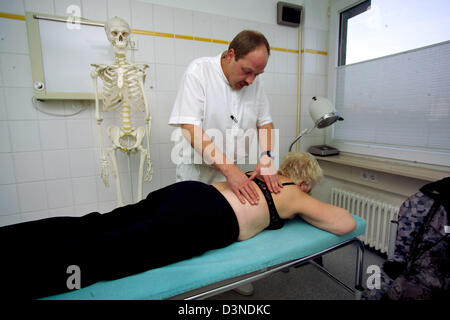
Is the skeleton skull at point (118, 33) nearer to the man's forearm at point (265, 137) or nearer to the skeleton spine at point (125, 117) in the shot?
the skeleton spine at point (125, 117)

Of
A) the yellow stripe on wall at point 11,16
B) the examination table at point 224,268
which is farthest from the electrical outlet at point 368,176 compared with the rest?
the yellow stripe on wall at point 11,16

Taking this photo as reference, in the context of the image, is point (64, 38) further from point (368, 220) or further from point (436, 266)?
point (368, 220)

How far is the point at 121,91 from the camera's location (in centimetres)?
173

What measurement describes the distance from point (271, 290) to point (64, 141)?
1.92 meters

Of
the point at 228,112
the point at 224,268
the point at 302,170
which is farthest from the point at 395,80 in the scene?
the point at 224,268

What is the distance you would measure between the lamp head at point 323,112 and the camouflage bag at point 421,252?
1.03 metres

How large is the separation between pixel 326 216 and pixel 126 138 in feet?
4.70

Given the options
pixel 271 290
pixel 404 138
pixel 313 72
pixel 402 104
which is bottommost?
pixel 271 290

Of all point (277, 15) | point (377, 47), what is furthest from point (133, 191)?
point (377, 47)

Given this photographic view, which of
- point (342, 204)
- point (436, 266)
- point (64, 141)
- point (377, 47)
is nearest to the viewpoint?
point (436, 266)

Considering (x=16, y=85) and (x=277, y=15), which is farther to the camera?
(x=277, y=15)

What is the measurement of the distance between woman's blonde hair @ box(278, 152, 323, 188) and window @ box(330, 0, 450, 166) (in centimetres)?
118

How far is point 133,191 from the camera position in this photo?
86.7 inches

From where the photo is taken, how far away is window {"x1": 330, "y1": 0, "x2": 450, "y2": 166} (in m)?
1.86
